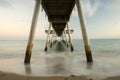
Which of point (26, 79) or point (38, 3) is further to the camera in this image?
point (38, 3)

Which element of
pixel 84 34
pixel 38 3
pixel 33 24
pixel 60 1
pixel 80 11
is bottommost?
pixel 84 34

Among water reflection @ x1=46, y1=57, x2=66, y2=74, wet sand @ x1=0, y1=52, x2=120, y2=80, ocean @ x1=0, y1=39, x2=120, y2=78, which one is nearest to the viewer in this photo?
wet sand @ x1=0, y1=52, x2=120, y2=80

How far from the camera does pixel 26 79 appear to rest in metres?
5.27

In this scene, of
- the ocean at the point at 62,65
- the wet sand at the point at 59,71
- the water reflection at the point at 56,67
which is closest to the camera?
the wet sand at the point at 59,71

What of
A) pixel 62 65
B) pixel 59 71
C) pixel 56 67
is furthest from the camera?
pixel 62 65

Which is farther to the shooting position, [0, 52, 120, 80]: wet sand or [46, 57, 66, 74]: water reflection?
[46, 57, 66, 74]: water reflection

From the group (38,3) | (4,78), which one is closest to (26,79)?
(4,78)

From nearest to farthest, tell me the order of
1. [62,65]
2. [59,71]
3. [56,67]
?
1. [59,71]
2. [56,67]
3. [62,65]

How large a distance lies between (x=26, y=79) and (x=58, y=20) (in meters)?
17.4

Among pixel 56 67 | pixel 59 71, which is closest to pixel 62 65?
pixel 56 67

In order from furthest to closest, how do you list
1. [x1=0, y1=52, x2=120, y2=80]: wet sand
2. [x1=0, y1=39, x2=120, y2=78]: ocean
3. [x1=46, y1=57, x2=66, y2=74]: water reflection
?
1. [x1=46, y1=57, x2=66, y2=74]: water reflection
2. [x1=0, y1=39, x2=120, y2=78]: ocean
3. [x1=0, y1=52, x2=120, y2=80]: wet sand

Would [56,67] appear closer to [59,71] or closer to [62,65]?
[62,65]

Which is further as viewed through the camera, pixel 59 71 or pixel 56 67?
pixel 56 67

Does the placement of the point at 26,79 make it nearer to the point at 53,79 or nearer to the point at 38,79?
the point at 38,79
